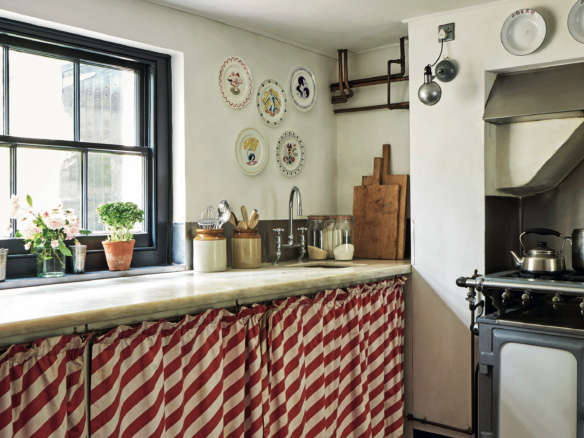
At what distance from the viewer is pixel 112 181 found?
9.55ft

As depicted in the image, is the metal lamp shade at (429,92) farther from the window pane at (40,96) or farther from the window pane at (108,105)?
the window pane at (40,96)

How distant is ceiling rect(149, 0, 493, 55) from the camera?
2961 millimetres

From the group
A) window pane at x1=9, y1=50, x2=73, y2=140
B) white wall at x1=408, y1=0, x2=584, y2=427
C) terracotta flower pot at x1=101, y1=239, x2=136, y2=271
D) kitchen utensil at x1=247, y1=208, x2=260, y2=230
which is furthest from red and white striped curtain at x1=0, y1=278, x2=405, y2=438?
window pane at x1=9, y1=50, x2=73, y2=140

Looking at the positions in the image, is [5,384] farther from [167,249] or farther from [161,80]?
[161,80]

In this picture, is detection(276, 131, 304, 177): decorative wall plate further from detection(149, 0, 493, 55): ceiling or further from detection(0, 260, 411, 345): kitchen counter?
detection(0, 260, 411, 345): kitchen counter

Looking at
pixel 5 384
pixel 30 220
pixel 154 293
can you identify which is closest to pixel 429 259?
pixel 154 293

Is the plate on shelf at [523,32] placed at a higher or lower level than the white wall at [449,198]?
higher

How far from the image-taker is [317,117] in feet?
12.8

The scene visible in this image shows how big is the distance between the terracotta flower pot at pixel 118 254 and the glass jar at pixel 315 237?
1.27 m

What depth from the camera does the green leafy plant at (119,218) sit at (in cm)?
268

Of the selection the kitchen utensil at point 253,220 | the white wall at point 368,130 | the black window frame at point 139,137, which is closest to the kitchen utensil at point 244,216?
the kitchen utensil at point 253,220

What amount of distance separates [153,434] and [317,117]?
255cm

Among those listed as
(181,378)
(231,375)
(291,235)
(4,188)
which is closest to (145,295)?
(181,378)

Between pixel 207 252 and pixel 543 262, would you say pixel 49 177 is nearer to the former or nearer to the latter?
pixel 207 252
